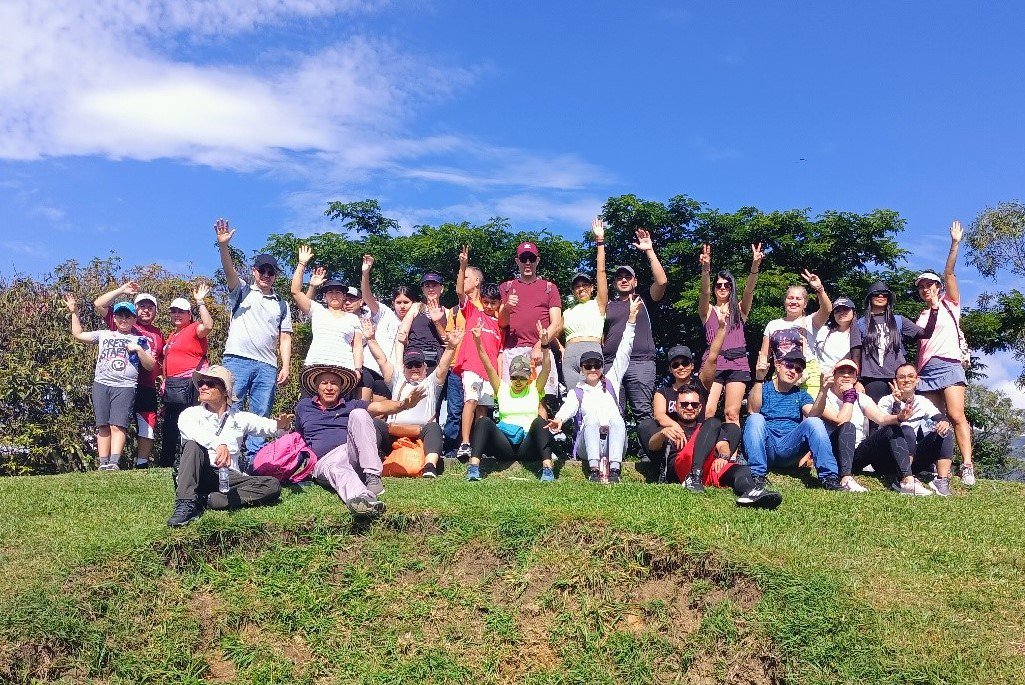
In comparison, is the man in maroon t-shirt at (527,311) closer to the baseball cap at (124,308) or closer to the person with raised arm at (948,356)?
the person with raised arm at (948,356)

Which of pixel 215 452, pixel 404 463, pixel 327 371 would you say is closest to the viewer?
pixel 215 452

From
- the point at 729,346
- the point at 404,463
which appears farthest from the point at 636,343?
the point at 404,463

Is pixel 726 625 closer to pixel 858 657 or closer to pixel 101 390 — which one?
pixel 858 657

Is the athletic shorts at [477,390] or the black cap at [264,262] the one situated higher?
the black cap at [264,262]

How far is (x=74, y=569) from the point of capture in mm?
7129

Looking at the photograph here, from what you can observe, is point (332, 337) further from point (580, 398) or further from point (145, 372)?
point (580, 398)

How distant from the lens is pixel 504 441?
32.8 feet

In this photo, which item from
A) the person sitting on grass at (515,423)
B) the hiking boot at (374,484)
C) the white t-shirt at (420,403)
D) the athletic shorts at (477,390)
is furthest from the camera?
the athletic shorts at (477,390)

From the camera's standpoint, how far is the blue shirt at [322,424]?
8.86 m

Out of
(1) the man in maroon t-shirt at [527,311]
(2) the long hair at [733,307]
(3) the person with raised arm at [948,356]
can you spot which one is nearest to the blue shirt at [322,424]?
(1) the man in maroon t-shirt at [527,311]

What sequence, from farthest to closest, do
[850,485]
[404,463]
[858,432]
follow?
1. [858,432]
2. [404,463]
3. [850,485]

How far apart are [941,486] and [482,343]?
226 inches

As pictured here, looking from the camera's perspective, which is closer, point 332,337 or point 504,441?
point 504,441

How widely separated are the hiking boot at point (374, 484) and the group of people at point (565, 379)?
1.0 inches
